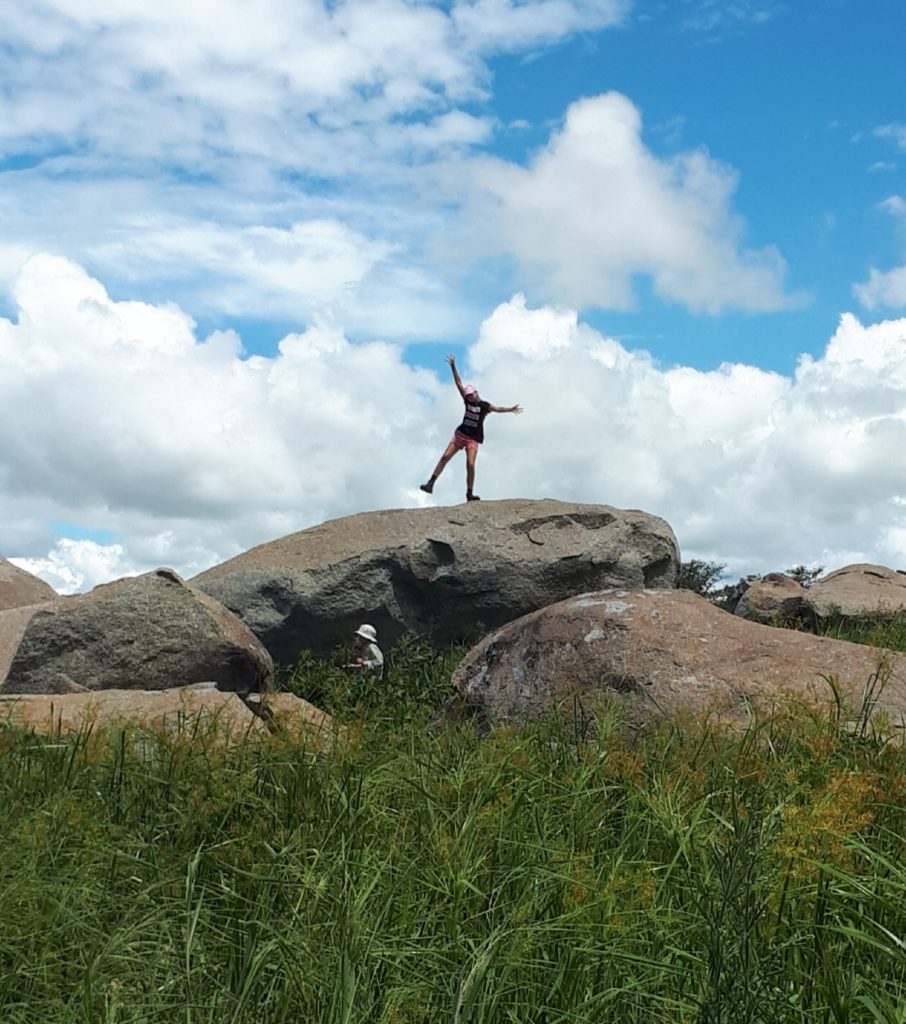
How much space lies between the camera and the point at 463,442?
15.7 metres

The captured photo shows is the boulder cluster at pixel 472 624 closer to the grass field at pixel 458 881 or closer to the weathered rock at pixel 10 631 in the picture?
the weathered rock at pixel 10 631

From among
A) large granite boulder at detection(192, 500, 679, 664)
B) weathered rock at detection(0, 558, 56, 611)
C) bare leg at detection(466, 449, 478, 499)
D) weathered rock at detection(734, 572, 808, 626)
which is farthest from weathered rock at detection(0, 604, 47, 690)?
weathered rock at detection(734, 572, 808, 626)

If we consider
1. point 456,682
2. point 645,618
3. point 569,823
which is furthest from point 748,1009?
point 456,682

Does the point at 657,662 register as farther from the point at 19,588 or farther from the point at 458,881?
the point at 19,588

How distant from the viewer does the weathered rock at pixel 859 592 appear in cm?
1352

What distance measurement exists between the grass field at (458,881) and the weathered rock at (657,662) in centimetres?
107

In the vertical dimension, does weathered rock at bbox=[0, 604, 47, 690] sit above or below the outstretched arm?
below

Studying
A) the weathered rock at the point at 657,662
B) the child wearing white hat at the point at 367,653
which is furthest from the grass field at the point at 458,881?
the child wearing white hat at the point at 367,653

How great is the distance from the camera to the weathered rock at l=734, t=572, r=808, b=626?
14.6 meters

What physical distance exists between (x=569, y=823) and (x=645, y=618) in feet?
9.48

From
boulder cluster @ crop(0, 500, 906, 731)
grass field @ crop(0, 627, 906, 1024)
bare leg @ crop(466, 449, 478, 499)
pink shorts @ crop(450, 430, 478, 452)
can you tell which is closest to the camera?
grass field @ crop(0, 627, 906, 1024)

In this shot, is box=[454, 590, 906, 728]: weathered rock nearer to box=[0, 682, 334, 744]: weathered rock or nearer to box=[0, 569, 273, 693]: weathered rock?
box=[0, 682, 334, 744]: weathered rock

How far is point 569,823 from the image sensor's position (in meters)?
4.14

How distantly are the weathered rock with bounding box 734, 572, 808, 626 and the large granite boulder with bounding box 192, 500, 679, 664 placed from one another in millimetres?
2507
